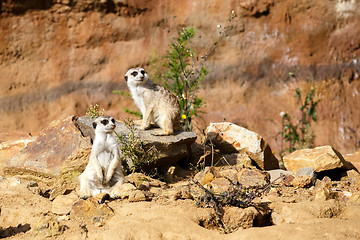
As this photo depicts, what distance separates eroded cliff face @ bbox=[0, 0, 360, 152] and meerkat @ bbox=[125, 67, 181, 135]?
3.69m

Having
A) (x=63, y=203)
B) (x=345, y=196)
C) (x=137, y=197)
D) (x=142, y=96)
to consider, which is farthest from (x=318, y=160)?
(x=63, y=203)

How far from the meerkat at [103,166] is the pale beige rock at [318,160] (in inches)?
93.6

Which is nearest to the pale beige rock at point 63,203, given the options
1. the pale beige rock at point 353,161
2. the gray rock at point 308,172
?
the gray rock at point 308,172

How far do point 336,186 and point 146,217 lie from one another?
2526 millimetres

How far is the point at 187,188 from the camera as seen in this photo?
5.00 meters

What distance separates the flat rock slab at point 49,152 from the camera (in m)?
5.37

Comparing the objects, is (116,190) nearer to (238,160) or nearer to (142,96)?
(142,96)

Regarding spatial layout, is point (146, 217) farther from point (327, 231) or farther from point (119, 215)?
point (327, 231)

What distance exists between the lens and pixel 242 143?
629 centimetres

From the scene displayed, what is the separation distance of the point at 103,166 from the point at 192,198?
0.98 m

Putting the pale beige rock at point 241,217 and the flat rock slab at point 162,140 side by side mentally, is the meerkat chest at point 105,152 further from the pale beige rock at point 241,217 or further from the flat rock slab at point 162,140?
the pale beige rock at point 241,217

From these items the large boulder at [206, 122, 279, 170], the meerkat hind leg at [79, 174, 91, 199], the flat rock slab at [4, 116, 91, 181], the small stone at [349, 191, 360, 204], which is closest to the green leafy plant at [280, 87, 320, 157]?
the large boulder at [206, 122, 279, 170]

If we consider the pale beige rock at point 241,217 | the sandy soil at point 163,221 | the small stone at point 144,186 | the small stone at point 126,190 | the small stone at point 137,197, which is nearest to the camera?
the sandy soil at point 163,221

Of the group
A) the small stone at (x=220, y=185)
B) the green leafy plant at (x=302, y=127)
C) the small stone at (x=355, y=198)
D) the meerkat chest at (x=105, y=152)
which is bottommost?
the green leafy plant at (x=302, y=127)
